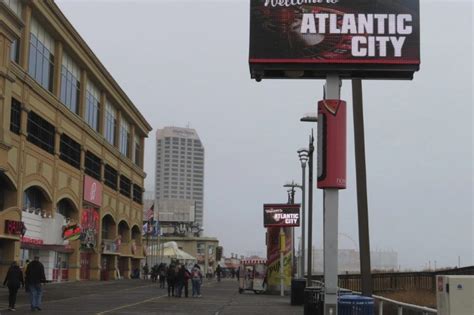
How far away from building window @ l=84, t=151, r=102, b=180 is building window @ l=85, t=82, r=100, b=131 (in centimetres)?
291

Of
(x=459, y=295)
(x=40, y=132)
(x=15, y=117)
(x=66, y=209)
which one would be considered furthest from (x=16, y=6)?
(x=459, y=295)

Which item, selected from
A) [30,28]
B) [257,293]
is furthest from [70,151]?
[257,293]

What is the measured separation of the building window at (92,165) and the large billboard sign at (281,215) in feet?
86.8

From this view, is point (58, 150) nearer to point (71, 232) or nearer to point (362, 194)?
point (71, 232)

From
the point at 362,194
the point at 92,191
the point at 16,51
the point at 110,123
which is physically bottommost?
the point at 362,194

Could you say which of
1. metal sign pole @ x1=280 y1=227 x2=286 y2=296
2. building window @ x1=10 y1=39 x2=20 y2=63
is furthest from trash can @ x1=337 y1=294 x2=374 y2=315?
building window @ x1=10 y1=39 x2=20 y2=63

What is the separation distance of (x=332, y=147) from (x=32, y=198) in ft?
121

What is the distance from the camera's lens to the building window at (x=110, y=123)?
224 ft

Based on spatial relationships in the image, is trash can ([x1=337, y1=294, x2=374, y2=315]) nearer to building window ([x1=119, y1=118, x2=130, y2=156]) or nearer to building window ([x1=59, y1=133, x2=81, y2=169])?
building window ([x1=59, y1=133, x2=81, y2=169])

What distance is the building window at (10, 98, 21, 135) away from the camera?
134ft

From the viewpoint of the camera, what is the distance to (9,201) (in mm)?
40531

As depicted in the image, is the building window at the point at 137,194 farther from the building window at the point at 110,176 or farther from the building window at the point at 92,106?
the building window at the point at 92,106

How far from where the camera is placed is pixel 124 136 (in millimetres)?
77500

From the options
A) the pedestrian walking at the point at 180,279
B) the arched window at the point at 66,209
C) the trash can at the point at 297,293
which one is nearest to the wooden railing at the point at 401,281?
the trash can at the point at 297,293
